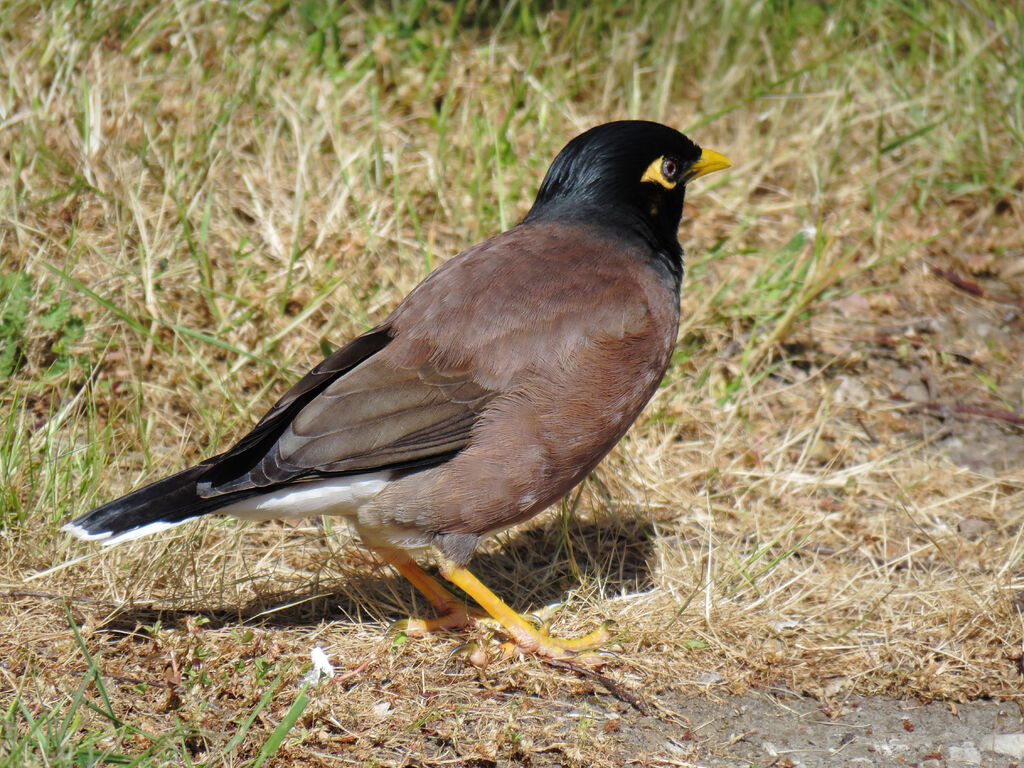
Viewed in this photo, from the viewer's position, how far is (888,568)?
4.57m

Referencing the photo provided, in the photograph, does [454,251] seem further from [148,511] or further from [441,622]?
[148,511]

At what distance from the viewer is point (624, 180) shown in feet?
14.7

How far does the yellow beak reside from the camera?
4.70 meters

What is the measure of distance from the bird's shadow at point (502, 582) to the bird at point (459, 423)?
0.24 meters

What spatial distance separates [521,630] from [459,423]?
79 cm

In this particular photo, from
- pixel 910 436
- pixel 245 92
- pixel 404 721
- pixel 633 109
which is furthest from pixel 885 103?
pixel 404 721

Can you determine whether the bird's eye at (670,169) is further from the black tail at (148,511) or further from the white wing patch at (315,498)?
the black tail at (148,511)

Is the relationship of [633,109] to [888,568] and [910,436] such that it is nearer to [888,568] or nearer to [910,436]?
[910,436]

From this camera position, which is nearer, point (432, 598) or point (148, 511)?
point (148, 511)

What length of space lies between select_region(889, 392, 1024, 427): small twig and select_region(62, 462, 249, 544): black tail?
133 inches

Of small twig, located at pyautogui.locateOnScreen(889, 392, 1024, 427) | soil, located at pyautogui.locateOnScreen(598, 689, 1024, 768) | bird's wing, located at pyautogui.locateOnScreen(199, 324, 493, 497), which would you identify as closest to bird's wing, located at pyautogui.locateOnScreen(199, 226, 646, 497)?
bird's wing, located at pyautogui.locateOnScreen(199, 324, 493, 497)

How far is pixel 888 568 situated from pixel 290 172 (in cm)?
353

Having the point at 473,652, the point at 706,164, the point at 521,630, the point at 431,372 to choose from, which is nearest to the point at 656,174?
the point at 706,164

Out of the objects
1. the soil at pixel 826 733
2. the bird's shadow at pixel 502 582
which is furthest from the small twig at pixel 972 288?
the soil at pixel 826 733
